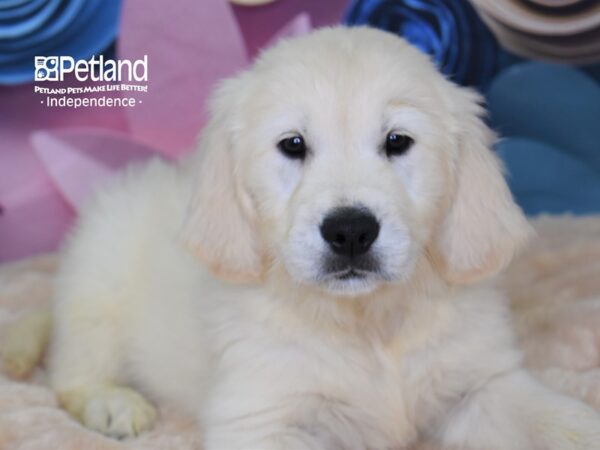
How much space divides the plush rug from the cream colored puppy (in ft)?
1.12

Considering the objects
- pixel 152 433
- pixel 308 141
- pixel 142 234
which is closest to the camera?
pixel 308 141

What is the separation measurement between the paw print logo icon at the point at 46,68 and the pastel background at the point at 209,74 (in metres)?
0.03

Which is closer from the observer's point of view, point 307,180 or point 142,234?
point 307,180

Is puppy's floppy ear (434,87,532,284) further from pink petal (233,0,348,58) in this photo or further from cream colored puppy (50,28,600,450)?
pink petal (233,0,348,58)

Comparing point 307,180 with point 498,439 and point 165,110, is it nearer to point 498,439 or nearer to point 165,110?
point 498,439

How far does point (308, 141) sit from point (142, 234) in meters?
1.11

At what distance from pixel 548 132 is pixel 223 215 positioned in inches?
99.4

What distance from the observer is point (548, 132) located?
488 cm

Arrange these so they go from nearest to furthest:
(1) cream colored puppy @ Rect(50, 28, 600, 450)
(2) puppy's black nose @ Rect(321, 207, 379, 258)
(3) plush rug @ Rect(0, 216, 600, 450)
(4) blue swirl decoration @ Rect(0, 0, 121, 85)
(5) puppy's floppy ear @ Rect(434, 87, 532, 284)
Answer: (2) puppy's black nose @ Rect(321, 207, 379, 258), (1) cream colored puppy @ Rect(50, 28, 600, 450), (5) puppy's floppy ear @ Rect(434, 87, 532, 284), (3) plush rug @ Rect(0, 216, 600, 450), (4) blue swirl decoration @ Rect(0, 0, 121, 85)

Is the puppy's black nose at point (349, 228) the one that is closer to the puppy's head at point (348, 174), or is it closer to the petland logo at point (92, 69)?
the puppy's head at point (348, 174)

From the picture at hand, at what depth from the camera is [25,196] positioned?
479 cm

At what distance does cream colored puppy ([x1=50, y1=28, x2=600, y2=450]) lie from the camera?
2.56 m

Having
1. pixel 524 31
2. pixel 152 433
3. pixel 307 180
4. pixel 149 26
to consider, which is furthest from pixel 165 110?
pixel 307 180

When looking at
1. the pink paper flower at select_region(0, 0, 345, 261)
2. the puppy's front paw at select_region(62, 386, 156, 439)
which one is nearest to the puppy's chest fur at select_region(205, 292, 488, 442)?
the puppy's front paw at select_region(62, 386, 156, 439)
